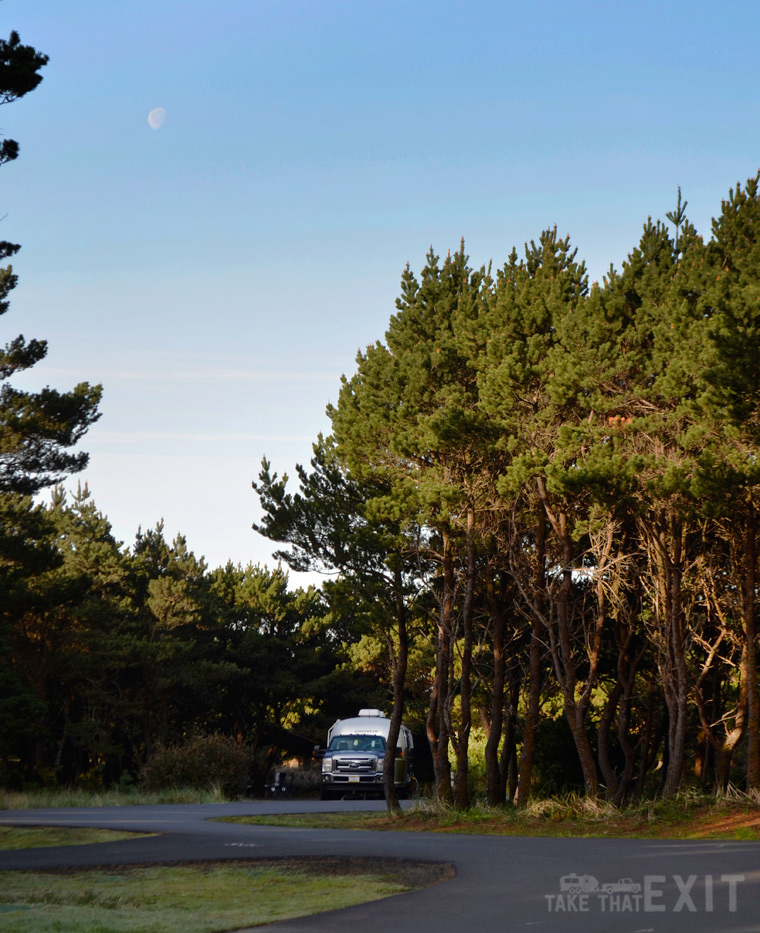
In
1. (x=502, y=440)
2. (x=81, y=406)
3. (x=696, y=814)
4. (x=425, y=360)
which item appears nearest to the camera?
(x=696, y=814)

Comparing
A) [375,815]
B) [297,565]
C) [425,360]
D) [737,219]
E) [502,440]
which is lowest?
[375,815]

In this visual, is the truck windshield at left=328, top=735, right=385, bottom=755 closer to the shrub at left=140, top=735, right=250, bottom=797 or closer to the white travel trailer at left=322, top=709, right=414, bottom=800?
the white travel trailer at left=322, top=709, right=414, bottom=800

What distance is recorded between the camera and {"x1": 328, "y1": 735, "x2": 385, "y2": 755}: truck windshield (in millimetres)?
A: 30391

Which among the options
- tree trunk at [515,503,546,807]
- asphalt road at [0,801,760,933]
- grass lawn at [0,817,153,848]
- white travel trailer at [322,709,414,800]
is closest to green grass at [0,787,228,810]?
white travel trailer at [322,709,414,800]

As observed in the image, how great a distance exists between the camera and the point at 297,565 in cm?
2416

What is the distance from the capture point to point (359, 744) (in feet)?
100

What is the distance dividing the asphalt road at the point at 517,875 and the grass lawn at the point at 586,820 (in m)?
1.78

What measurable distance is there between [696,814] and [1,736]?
2755cm

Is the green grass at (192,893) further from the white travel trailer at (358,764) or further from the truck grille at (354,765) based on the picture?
the truck grille at (354,765)

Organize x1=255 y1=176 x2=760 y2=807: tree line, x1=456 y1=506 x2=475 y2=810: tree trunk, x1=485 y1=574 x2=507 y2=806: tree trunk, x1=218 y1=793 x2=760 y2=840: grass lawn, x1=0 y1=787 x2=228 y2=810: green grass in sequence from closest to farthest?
1. x1=218 y1=793 x2=760 y2=840: grass lawn
2. x1=255 y1=176 x2=760 y2=807: tree line
3. x1=456 y1=506 x2=475 y2=810: tree trunk
4. x1=485 y1=574 x2=507 y2=806: tree trunk
5. x1=0 y1=787 x2=228 y2=810: green grass

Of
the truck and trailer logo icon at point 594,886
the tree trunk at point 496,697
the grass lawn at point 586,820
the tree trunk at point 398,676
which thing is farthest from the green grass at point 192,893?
the tree trunk at point 496,697

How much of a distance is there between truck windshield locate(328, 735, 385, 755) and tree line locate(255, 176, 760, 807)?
20.9 feet

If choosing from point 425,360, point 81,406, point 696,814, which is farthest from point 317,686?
point 696,814

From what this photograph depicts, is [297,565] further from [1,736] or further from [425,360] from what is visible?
[1,736]
